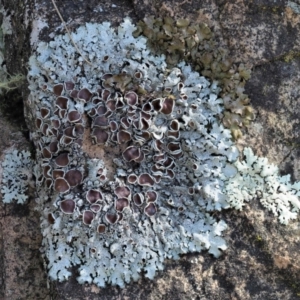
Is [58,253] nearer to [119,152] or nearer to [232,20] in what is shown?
[119,152]

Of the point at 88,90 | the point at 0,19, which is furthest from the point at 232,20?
the point at 0,19

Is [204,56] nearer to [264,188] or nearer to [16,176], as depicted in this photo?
[264,188]

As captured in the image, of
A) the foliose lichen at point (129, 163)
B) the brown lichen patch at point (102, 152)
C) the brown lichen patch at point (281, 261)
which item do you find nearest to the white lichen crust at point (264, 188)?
the foliose lichen at point (129, 163)

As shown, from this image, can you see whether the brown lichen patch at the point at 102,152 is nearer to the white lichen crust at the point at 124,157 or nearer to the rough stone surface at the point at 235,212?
the white lichen crust at the point at 124,157

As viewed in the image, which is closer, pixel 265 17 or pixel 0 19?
pixel 265 17

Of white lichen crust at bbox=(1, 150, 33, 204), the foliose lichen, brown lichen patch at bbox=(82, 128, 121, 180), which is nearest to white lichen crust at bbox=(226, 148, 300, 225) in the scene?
the foliose lichen

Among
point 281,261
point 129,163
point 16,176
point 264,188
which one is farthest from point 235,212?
point 16,176
